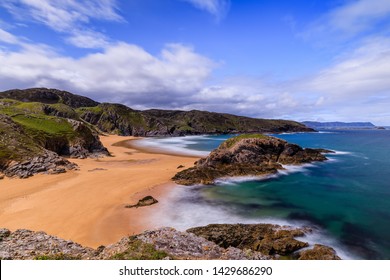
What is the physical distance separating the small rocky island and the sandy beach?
5.43 metres

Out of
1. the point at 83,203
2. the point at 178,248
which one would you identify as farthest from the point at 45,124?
the point at 178,248

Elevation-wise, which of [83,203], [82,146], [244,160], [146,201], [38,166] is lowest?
[83,203]

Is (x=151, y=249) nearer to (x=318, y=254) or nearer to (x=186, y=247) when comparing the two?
(x=186, y=247)

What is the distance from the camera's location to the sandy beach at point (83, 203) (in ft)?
71.7

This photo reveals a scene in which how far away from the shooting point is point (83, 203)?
28203 mm

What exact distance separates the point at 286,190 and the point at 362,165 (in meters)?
37.0

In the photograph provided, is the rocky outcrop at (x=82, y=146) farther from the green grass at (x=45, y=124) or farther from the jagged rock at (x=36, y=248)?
the jagged rock at (x=36, y=248)

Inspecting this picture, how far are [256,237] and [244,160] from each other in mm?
29012

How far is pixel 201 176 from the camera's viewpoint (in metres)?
39.9

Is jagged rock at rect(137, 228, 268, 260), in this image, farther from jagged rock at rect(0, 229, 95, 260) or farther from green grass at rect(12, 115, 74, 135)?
green grass at rect(12, 115, 74, 135)

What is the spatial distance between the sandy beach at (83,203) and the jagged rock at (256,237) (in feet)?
22.5

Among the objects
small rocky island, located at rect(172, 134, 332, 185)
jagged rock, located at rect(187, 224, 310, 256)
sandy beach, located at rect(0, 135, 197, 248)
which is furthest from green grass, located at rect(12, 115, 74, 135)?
jagged rock, located at rect(187, 224, 310, 256)

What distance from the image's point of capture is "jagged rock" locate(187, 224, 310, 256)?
17891 millimetres
